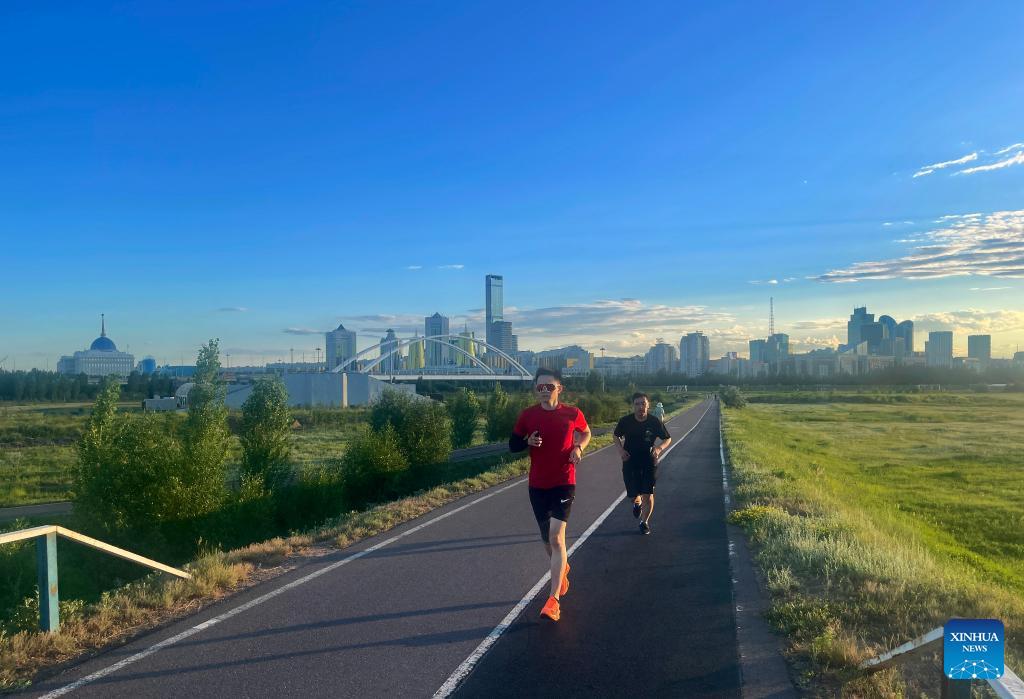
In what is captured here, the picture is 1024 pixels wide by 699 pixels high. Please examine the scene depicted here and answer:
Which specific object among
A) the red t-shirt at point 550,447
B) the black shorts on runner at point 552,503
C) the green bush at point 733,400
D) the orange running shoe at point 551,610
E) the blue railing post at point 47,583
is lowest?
the green bush at point 733,400

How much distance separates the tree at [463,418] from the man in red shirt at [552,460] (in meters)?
35.7

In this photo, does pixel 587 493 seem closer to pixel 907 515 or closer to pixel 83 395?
pixel 907 515

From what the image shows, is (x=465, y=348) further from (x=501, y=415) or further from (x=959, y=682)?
(x=959, y=682)

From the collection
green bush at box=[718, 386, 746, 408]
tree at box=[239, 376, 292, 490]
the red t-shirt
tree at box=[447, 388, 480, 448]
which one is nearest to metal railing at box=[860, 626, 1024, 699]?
the red t-shirt

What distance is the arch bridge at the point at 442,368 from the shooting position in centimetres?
11588

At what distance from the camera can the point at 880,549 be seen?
870cm

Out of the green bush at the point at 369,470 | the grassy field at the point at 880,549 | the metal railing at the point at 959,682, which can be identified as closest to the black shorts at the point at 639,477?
the grassy field at the point at 880,549

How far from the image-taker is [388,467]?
2305 cm

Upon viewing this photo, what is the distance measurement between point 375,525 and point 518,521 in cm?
220

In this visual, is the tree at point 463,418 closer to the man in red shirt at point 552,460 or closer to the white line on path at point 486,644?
the white line on path at point 486,644

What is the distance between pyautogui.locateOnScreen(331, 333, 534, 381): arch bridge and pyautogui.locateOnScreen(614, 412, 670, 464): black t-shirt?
325ft

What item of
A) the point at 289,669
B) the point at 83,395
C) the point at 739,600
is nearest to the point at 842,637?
the point at 739,600

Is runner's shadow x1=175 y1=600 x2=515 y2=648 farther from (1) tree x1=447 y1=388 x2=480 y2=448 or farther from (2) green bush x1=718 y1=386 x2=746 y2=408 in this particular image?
(2) green bush x1=718 y1=386 x2=746 y2=408

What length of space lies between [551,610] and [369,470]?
57.1 feet
